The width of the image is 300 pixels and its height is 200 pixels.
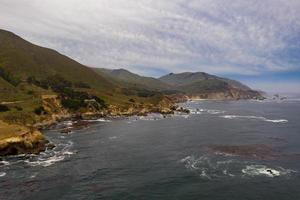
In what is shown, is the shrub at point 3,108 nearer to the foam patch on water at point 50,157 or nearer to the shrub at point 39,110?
the shrub at point 39,110

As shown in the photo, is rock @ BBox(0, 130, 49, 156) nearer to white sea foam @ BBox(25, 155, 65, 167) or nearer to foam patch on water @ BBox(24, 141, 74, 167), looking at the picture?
foam patch on water @ BBox(24, 141, 74, 167)

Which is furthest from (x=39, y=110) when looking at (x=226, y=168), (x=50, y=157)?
(x=226, y=168)

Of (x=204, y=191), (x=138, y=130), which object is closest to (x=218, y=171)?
(x=204, y=191)

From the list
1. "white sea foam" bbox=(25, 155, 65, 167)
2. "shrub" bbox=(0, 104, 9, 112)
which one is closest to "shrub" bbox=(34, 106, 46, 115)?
"shrub" bbox=(0, 104, 9, 112)

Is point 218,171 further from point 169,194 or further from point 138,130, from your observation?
point 138,130

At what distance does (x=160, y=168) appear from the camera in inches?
3159

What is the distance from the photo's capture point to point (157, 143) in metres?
112

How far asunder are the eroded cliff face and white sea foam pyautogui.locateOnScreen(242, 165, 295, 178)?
5820 cm

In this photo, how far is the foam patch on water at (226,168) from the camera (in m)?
73.2

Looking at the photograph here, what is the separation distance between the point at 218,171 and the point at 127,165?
21806mm

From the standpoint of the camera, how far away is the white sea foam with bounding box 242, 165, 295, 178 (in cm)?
7314

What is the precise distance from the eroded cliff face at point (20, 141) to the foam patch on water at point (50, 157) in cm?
428

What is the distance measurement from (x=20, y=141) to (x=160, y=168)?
43.9m

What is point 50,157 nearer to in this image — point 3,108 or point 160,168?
point 160,168
